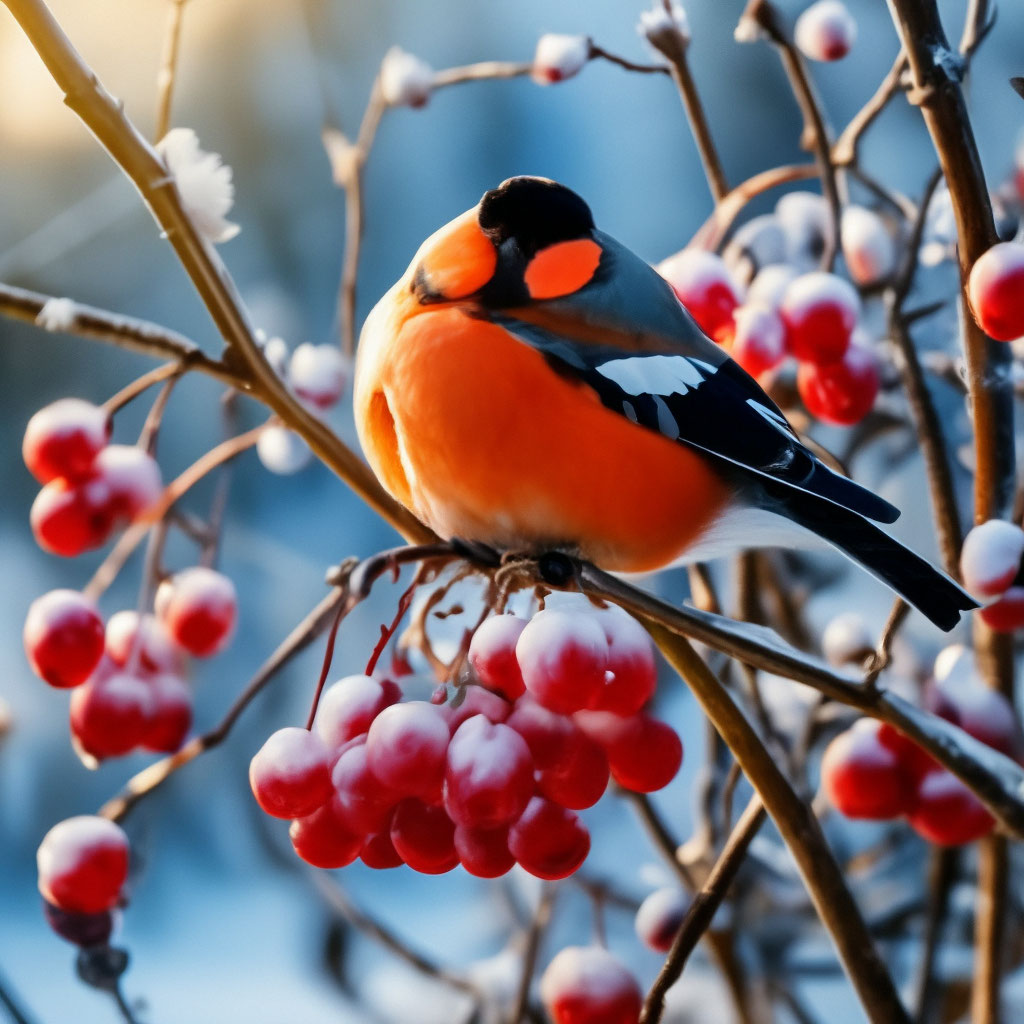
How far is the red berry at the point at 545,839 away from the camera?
0.34 metres

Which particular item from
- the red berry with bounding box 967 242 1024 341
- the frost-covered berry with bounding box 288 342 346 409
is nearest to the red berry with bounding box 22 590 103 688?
the frost-covered berry with bounding box 288 342 346 409

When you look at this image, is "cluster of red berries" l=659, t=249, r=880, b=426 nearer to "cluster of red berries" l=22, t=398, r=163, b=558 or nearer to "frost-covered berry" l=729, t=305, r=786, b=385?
"frost-covered berry" l=729, t=305, r=786, b=385

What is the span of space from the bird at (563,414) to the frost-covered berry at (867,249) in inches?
8.1

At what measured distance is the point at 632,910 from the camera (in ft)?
2.07

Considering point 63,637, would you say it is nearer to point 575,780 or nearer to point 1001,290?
point 575,780

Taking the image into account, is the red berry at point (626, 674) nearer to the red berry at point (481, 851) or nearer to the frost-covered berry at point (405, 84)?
the red berry at point (481, 851)

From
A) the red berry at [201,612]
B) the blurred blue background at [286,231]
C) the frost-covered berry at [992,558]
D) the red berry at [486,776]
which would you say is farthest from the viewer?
the blurred blue background at [286,231]

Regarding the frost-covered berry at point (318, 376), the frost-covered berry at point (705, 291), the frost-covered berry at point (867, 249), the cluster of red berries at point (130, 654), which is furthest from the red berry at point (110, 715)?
the frost-covered berry at point (867, 249)

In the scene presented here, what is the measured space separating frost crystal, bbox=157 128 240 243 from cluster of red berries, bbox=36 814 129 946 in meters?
0.24

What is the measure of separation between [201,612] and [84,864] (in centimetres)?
12

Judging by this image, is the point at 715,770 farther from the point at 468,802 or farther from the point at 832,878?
the point at 468,802

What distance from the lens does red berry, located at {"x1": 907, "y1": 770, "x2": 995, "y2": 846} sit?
0.48m

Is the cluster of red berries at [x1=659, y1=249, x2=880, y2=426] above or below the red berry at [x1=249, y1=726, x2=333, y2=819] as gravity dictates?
above

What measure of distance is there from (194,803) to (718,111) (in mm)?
607
